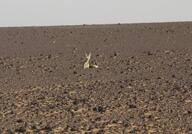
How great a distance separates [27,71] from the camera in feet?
51.0

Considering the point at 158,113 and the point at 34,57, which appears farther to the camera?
the point at 34,57

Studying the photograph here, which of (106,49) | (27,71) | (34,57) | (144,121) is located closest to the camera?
(144,121)

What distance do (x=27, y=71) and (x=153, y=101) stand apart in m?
5.73

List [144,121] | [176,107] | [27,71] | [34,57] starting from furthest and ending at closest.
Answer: [34,57] < [27,71] < [176,107] < [144,121]

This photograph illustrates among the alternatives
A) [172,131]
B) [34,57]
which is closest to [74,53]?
[34,57]

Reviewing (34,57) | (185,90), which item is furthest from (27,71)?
(185,90)

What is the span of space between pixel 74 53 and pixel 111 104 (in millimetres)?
9759

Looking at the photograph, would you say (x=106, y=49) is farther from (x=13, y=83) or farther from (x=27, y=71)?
(x=13, y=83)

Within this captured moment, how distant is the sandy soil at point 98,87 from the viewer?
9.02 meters

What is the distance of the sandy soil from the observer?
29.6 feet

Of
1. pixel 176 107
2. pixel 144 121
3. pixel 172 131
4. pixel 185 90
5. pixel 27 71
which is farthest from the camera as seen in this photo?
pixel 27 71

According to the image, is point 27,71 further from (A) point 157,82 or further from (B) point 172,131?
(B) point 172,131

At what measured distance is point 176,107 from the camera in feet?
32.6

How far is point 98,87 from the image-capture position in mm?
12188
